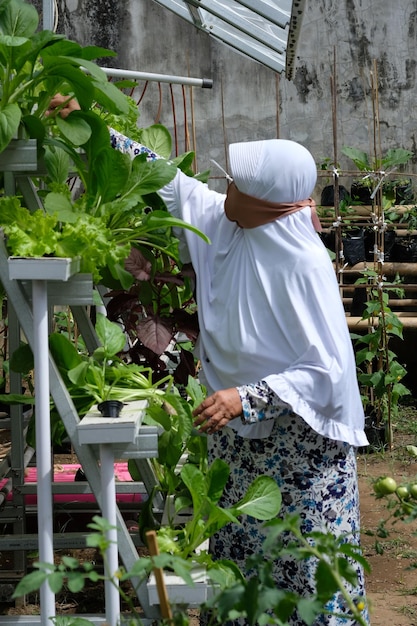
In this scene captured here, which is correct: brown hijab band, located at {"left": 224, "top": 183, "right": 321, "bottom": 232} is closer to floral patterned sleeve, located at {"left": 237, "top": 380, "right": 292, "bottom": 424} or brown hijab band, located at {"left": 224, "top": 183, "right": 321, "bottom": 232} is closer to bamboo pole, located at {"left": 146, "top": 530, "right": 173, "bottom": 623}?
floral patterned sleeve, located at {"left": 237, "top": 380, "right": 292, "bottom": 424}

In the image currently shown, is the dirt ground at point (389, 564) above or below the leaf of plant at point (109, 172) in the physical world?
below

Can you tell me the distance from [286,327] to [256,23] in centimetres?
252

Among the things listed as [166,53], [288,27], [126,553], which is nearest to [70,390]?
[126,553]

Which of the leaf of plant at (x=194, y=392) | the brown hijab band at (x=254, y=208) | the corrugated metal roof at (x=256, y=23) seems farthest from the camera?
the corrugated metal roof at (x=256, y=23)

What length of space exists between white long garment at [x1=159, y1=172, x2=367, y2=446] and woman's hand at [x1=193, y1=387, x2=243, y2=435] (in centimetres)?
9

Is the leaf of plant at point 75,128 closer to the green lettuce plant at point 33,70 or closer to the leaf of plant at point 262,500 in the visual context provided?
the green lettuce plant at point 33,70

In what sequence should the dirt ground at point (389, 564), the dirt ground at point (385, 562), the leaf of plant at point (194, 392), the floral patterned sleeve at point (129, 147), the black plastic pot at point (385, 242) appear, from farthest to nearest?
the black plastic pot at point (385, 242) < the dirt ground at point (389, 564) < the dirt ground at point (385, 562) < the leaf of plant at point (194, 392) < the floral patterned sleeve at point (129, 147)

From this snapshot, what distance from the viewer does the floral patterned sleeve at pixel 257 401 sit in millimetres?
2031

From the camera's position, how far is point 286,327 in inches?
84.4

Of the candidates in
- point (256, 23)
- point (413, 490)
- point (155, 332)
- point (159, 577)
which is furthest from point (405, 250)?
point (159, 577)

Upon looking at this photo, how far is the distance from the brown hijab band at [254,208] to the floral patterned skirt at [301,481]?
0.47 metres

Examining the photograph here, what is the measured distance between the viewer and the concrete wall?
867cm

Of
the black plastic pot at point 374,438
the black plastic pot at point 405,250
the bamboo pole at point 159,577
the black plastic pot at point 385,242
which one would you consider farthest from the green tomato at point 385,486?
the black plastic pot at point 405,250

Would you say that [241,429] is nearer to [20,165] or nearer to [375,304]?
[20,165]
